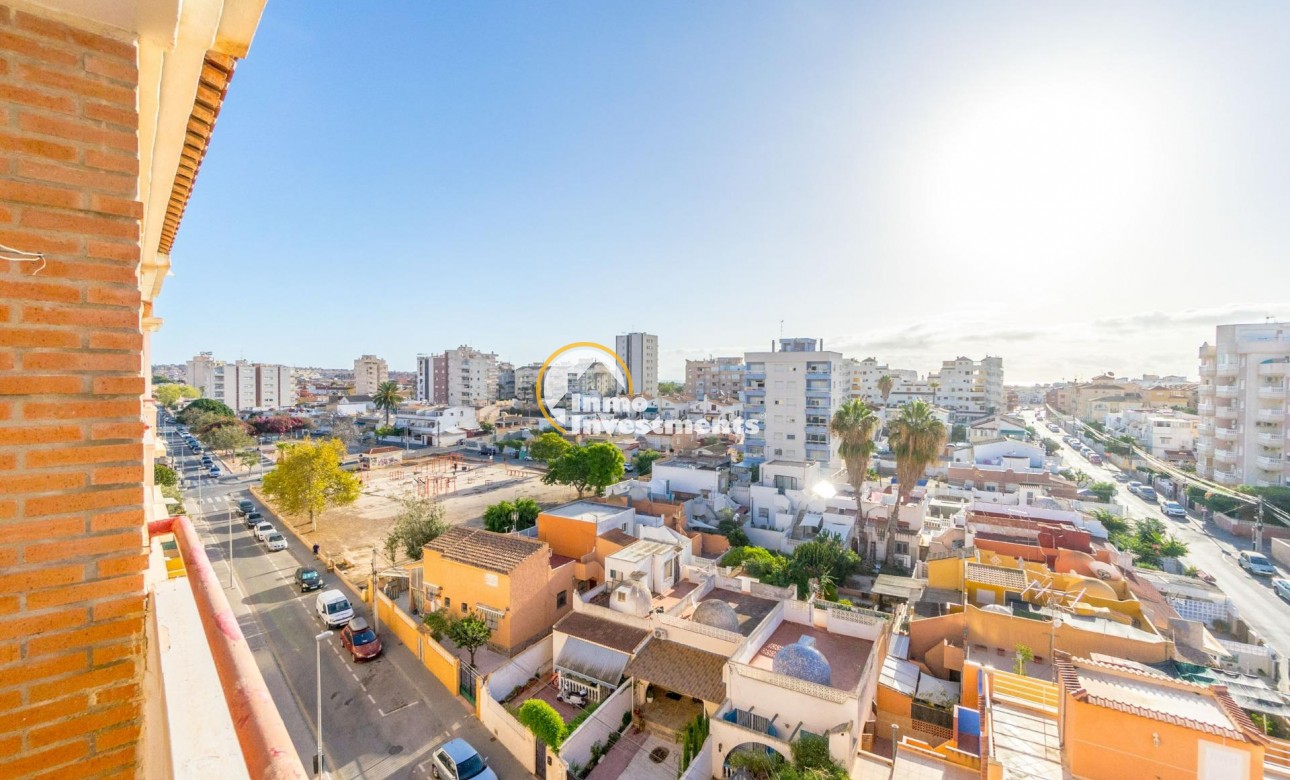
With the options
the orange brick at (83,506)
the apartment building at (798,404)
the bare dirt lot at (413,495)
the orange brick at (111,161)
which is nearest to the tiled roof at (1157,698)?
the orange brick at (83,506)

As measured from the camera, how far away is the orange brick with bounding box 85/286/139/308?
6.41 feet

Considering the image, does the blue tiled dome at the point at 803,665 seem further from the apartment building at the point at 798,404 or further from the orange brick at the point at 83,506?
the apartment building at the point at 798,404

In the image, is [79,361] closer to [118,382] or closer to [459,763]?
[118,382]

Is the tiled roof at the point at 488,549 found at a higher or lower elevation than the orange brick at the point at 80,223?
lower

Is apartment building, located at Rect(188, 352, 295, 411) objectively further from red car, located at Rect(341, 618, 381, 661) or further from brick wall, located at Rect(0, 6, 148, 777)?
brick wall, located at Rect(0, 6, 148, 777)

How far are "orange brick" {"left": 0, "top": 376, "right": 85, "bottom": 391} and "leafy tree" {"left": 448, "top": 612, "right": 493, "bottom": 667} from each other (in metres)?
15.5

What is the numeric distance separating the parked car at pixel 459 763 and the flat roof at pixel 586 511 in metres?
10.4

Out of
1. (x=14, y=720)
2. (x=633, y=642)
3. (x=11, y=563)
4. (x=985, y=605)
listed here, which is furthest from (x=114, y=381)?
(x=985, y=605)

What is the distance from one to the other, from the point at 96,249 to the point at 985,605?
20.2 m

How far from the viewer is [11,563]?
179 cm

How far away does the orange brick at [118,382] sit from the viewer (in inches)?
76.7

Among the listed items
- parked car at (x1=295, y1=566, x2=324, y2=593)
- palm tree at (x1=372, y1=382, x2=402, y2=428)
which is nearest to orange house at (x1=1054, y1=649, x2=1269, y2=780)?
parked car at (x1=295, y1=566, x2=324, y2=593)

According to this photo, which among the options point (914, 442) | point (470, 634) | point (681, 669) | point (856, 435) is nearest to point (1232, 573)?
point (914, 442)

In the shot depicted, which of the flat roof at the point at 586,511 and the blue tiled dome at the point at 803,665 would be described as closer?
the blue tiled dome at the point at 803,665
